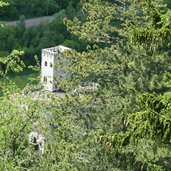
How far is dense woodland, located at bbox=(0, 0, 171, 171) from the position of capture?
5785mm

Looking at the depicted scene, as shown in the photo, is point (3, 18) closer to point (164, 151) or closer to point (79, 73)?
point (79, 73)

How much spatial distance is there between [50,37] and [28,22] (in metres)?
3.73

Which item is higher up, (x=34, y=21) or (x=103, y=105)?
(x=34, y=21)

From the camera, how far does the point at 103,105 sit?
453 inches

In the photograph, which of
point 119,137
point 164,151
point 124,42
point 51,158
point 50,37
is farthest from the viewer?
point 50,37

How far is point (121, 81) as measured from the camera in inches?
432

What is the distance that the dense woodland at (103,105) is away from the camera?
5785 mm

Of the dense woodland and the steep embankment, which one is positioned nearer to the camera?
the dense woodland

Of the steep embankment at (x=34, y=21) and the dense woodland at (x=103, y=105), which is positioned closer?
the dense woodland at (x=103, y=105)

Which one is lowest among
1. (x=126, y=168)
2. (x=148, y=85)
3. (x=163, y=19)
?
(x=126, y=168)

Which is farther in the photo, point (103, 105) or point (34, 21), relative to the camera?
point (34, 21)

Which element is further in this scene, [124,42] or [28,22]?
[28,22]

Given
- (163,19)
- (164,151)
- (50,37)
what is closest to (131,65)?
(164,151)

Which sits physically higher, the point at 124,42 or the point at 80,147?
the point at 124,42
